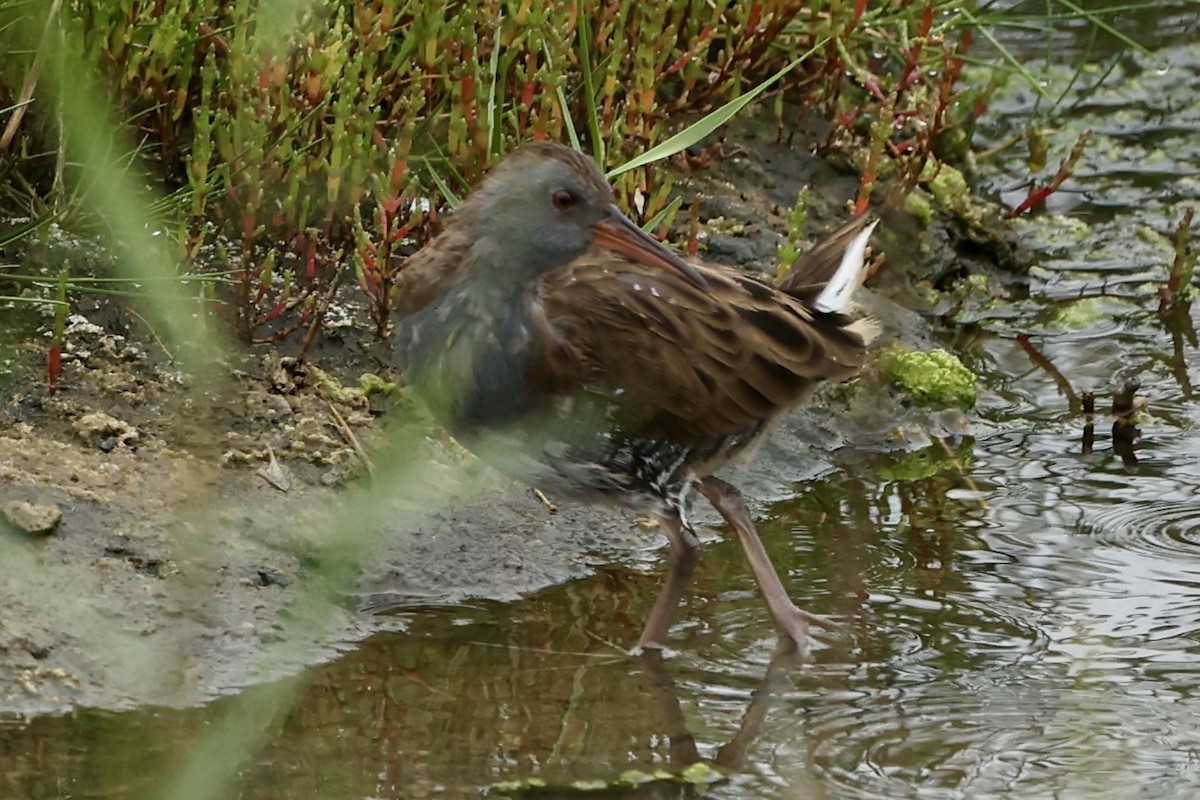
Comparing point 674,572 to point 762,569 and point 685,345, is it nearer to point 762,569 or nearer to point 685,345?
point 762,569

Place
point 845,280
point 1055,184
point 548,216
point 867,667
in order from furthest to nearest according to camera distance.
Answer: point 1055,184, point 845,280, point 867,667, point 548,216

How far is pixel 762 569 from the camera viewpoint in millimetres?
4629

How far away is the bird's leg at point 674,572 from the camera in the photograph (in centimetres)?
446

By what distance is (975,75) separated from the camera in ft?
28.7

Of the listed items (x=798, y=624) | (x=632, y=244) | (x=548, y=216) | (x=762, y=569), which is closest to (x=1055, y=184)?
(x=762, y=569)

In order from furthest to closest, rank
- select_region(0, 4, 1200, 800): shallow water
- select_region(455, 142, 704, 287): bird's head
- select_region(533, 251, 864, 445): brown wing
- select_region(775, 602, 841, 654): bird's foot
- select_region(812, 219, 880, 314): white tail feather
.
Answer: select_region(812, 219, 880, 314): white tail feather, select_region(775, 602, 841, 654): bird's foot, select_region(533, 251, 864, 445): brown wing, select_region(455, 142, 704, 287): bird's head, select_region(0, 4, 1200, 800): shallow water

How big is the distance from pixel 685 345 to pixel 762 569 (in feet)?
2.03

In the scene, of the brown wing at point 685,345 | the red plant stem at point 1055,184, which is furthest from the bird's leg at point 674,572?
the red plant stem at point 1055,184

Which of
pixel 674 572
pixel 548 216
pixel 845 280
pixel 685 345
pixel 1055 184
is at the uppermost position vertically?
pixel 1055 184

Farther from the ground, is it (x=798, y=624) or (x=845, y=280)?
(x=845, y=280)

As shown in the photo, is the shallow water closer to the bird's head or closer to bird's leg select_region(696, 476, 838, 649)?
bird's leg select_region(696, 476, 838, 649)

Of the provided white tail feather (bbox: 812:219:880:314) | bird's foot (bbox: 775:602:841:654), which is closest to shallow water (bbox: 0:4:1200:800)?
bird's foot (bbox: 775:602:841:654)

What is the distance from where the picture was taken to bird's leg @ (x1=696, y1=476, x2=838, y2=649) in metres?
4.48

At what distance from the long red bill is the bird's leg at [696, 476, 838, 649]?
2.37 feet
